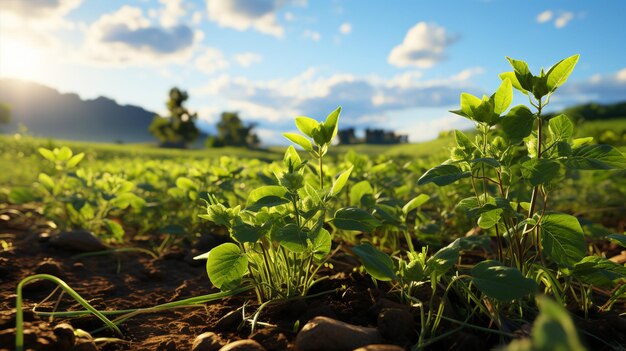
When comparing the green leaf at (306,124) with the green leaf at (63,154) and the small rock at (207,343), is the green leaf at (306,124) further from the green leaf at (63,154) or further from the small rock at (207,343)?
the green leaf at (63,154)

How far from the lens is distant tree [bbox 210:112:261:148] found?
59844 millimetres

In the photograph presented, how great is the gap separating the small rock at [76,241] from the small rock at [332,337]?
7.68 feet

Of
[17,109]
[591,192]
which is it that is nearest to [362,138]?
[591,192]

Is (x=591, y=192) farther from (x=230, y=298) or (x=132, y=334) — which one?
(x=132, y=334)

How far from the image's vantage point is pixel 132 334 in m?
1.88

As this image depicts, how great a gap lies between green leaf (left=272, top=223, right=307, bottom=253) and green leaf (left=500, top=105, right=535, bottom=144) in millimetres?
837

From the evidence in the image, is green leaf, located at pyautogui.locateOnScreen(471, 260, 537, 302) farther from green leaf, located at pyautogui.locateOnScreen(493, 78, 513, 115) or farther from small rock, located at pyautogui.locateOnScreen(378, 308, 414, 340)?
green leaf, located at pyautogui.locateOnScreen(493, 78, 513, 115)

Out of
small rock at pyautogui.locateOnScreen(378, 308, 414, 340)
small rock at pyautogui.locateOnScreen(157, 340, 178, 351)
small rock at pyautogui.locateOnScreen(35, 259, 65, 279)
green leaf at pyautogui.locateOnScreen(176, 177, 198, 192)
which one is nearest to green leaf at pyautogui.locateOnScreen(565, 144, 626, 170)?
small rock at pyautogui.locateOnScreen(378, 308, 414, 340)

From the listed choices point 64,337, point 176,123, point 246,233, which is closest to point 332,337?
point 246,233

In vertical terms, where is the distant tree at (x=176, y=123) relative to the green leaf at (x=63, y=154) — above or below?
above

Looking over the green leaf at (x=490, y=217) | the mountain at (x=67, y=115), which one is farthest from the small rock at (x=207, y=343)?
the mountain at (x=67, y=115)

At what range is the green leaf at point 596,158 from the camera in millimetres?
1555

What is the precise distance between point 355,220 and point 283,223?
292 millimetres

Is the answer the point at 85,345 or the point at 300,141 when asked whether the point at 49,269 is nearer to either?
the point at 85,345
